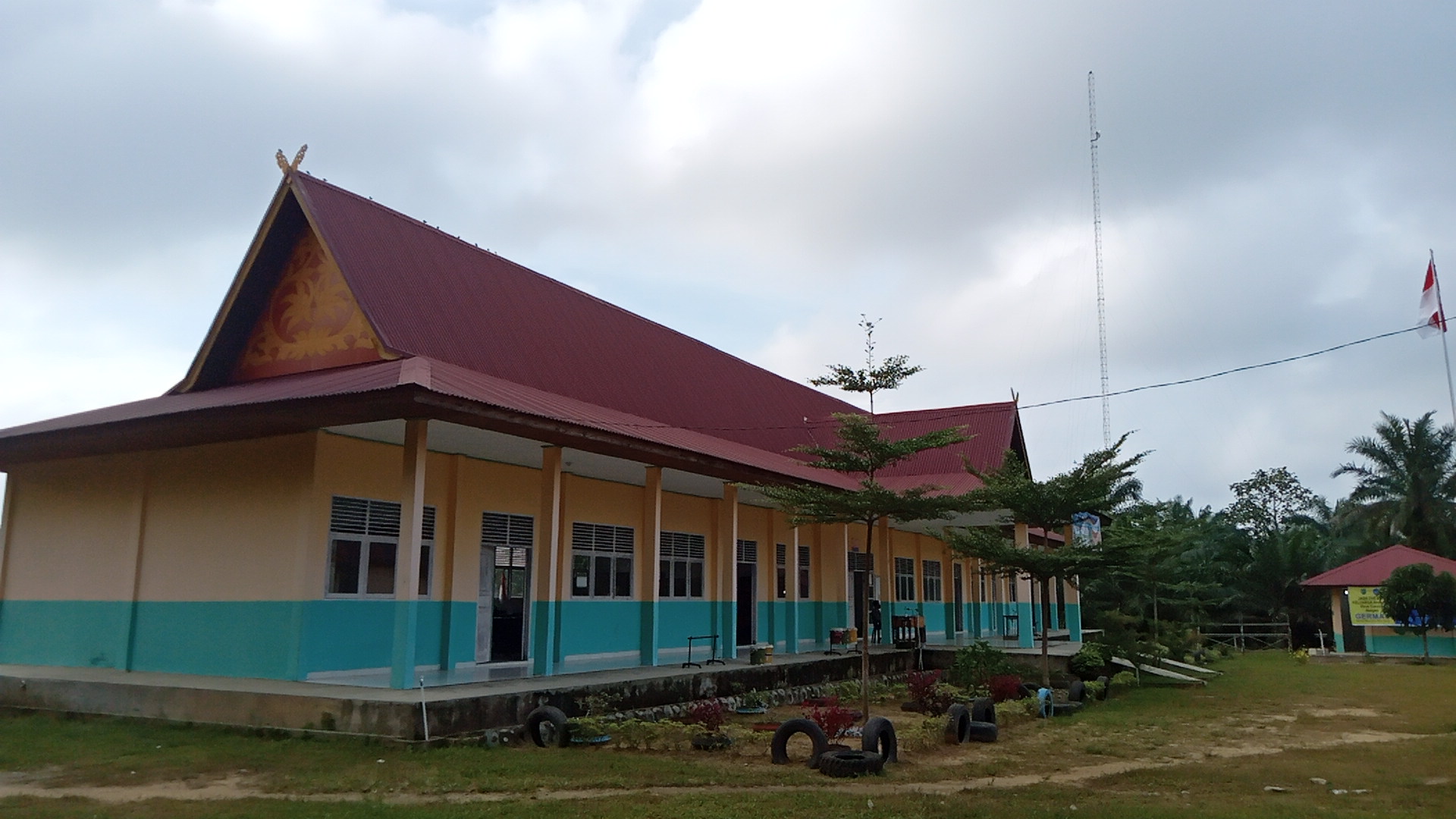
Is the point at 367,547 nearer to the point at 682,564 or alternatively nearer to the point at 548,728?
the point at 548,728

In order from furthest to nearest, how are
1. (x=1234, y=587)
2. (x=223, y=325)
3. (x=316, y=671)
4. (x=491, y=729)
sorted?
(x=1234, y=587) → (x=223, y=325) → (x=316, y=671) → (x=491, y=729)

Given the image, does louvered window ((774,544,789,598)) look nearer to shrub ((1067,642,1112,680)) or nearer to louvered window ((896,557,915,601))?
louvered window ((896,557,915,601))

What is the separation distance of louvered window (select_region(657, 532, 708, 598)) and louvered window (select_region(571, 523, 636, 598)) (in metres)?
0.71

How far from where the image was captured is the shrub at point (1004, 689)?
16.5 meters

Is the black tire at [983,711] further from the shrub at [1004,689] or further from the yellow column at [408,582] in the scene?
the yellow column at [408,582]

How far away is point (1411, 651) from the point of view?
29797 millimetres

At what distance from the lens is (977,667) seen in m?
17.9

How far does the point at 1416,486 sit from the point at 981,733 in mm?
32542

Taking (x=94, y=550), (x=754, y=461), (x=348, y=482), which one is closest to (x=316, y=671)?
(x=348, y=482)

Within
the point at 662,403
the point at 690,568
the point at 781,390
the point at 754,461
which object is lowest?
the point at 690,568

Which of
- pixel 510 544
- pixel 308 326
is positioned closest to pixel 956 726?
pixel 510 544

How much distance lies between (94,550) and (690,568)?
992cm

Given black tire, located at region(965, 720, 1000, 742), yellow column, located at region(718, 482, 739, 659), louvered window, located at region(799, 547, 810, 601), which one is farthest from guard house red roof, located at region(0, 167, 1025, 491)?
black tire, located at region(965, 720, 1000, 742)

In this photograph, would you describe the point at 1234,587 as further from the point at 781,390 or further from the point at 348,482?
the point at 348,482
